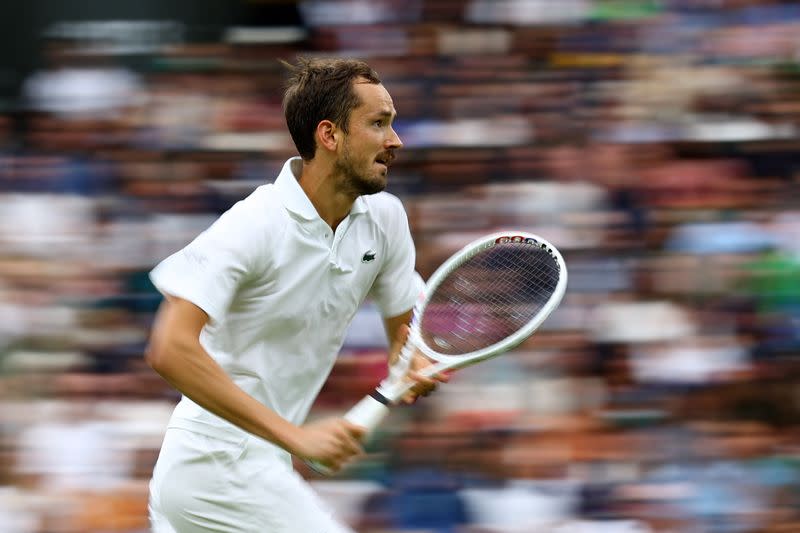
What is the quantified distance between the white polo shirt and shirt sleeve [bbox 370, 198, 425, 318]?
0.36 ft

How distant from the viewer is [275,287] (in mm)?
3199

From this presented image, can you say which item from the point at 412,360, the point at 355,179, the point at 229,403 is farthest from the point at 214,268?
the point at 412,360

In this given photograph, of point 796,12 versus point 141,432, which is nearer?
point 141,432

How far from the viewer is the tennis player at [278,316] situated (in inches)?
119

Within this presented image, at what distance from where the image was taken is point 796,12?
5.66m

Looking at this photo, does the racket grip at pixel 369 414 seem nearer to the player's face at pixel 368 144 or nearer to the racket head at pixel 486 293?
the racket head at pixel 486 293

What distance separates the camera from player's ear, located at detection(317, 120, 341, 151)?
3334mm

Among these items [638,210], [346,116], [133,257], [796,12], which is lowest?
[133,257]

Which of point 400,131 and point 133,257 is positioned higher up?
point 400,131

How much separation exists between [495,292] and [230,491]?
1.01 m

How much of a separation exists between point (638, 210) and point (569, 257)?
0.35m

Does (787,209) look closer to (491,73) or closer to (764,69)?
(764,69)

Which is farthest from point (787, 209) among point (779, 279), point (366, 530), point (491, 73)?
point (366, 530)

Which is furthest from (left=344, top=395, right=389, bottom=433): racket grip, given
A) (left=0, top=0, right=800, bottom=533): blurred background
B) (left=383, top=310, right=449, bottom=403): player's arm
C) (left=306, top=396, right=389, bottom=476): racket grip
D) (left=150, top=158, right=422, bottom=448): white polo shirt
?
(left=0, top=0, right=800, bottom=533): blurred background
